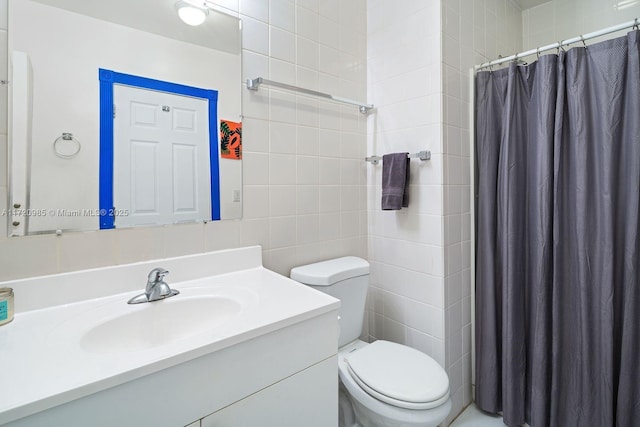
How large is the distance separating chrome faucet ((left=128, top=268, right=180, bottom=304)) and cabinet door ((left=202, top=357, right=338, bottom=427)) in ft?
1.41

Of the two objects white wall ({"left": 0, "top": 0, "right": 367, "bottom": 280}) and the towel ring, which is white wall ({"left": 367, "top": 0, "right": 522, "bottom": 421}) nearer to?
white wall ({"left": 0, "top": 0, "right": 367, "bottom": 280})

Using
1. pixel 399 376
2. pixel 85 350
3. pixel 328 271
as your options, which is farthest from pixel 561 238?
pixel 85 350

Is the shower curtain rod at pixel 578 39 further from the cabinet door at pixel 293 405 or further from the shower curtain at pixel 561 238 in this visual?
the cabinet door at pixel 293 405

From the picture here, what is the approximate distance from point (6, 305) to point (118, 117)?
2.01ft

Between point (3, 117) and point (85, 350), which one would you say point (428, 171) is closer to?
point (85, 350)

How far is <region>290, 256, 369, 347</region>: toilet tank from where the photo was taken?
129cm

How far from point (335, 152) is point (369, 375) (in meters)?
1.05

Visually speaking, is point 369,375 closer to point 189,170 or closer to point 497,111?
point 189,170

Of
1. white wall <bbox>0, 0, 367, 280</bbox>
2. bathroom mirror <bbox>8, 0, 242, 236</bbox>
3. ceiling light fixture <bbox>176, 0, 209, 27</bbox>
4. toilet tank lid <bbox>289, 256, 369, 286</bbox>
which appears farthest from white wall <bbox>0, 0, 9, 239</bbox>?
toilet tank lid <bbox>289, 256, 369, 286</bbox>

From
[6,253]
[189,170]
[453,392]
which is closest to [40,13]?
[189,170]

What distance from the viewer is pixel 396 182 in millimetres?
1484

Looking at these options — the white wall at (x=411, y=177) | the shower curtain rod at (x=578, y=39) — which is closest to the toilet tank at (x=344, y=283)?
the white wall at (x=411, y=177)

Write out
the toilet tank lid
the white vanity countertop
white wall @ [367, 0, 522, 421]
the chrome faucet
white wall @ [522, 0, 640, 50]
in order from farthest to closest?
white wall @ [522, 0, 640, 50] → white wall @ [367, 0, 522, 421] → the toilet tank lid → the chrome faucet → the white vanity countertop

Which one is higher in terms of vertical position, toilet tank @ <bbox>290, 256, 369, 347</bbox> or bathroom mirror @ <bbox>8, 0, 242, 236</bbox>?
bathroom mirror @ <bbox>8, 0, 242, 236</bbox>
